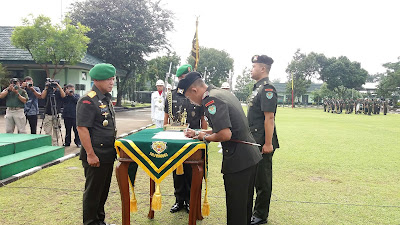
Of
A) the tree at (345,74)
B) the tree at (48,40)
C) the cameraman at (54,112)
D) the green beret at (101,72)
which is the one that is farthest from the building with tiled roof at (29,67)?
the tree at (345,74)

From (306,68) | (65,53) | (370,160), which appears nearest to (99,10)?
(65,53)

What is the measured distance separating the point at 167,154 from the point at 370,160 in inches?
232

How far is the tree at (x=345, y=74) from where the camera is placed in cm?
5966

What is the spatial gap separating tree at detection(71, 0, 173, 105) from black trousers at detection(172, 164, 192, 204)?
23167 millimetres

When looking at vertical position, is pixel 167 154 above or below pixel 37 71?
below

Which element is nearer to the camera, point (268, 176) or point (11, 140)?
point (268, 176)

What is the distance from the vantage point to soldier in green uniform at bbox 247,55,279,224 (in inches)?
134

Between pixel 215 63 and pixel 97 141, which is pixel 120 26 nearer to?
pixel 97 141

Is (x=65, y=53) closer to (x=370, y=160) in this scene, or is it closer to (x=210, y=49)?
(x=370, y=160)

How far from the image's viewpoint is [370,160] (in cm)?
716

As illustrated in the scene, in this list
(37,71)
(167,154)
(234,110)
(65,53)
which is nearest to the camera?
(234,110)

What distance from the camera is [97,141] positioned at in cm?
312

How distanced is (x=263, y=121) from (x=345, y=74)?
62.6m

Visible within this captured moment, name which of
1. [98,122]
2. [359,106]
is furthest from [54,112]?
[359,106]
